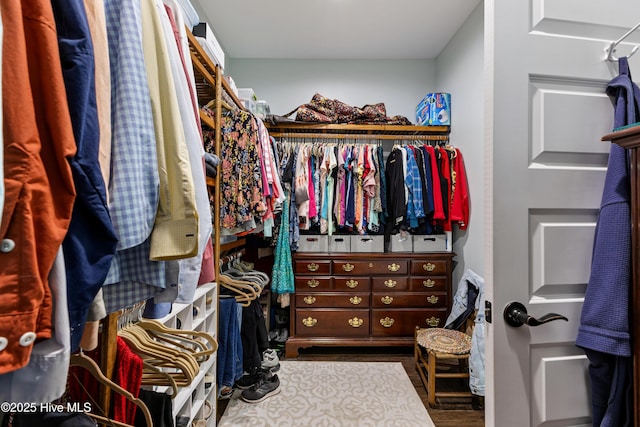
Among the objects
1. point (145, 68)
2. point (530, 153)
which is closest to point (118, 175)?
point (145, 68)

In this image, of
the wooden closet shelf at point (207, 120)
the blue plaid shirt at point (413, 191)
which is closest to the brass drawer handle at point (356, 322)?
the blue plaid shirt at point (413, 191)

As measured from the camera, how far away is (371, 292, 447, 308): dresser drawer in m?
2.54

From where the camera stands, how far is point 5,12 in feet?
1.19

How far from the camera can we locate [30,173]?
14.2 inches

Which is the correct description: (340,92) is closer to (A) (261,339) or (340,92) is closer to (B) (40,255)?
(A) (261,339)

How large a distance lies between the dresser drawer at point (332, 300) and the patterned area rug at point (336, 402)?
474 millimetres

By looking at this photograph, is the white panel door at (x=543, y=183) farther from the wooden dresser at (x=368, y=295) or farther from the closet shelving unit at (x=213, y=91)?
the wooden dresser at (x=368, y=295)

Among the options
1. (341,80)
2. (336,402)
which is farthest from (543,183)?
(341,80)

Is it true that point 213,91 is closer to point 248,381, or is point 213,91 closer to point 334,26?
point 334,26

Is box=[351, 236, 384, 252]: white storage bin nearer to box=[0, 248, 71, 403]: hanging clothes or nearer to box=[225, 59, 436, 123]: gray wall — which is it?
box=[225, 59, 436, 123]: gray wall

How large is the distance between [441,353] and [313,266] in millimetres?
1171

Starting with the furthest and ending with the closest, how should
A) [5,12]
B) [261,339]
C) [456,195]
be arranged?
1. [456,195]
2. [261,339]
3. [5,12]

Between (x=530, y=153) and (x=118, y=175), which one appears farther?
(x=530, y=153)

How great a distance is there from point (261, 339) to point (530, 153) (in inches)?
70.7
